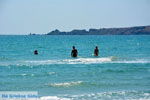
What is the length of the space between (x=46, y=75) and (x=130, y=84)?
601cm

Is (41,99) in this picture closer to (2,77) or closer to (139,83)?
(139,83)

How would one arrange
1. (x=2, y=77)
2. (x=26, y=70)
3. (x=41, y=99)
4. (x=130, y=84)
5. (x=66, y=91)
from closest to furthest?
(x=41, y=99)
(x=66, y=91)
(x=130, y=84)
(x=2, y=77)
(x=26, y=70)

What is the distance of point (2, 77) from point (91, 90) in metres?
6.74

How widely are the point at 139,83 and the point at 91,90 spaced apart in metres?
3.03

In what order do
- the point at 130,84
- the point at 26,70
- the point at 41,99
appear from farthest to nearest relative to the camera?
1. the point at 26,70
2. the point at 130,84
3. the point at 41,99

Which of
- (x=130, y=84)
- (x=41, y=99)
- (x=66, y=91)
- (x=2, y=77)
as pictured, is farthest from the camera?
(x=2, y=77)

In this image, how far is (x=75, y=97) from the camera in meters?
18.6

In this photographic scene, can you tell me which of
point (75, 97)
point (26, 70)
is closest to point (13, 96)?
point (75, 97)

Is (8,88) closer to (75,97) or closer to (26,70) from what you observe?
(75,97)

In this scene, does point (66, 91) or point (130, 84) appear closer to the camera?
point (66, 91)

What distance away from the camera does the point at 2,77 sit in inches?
1004

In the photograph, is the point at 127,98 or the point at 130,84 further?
the point at 130,84

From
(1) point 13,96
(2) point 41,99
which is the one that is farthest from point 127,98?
(1) point 13,96

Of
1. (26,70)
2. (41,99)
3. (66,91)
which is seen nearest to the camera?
(41,99)
